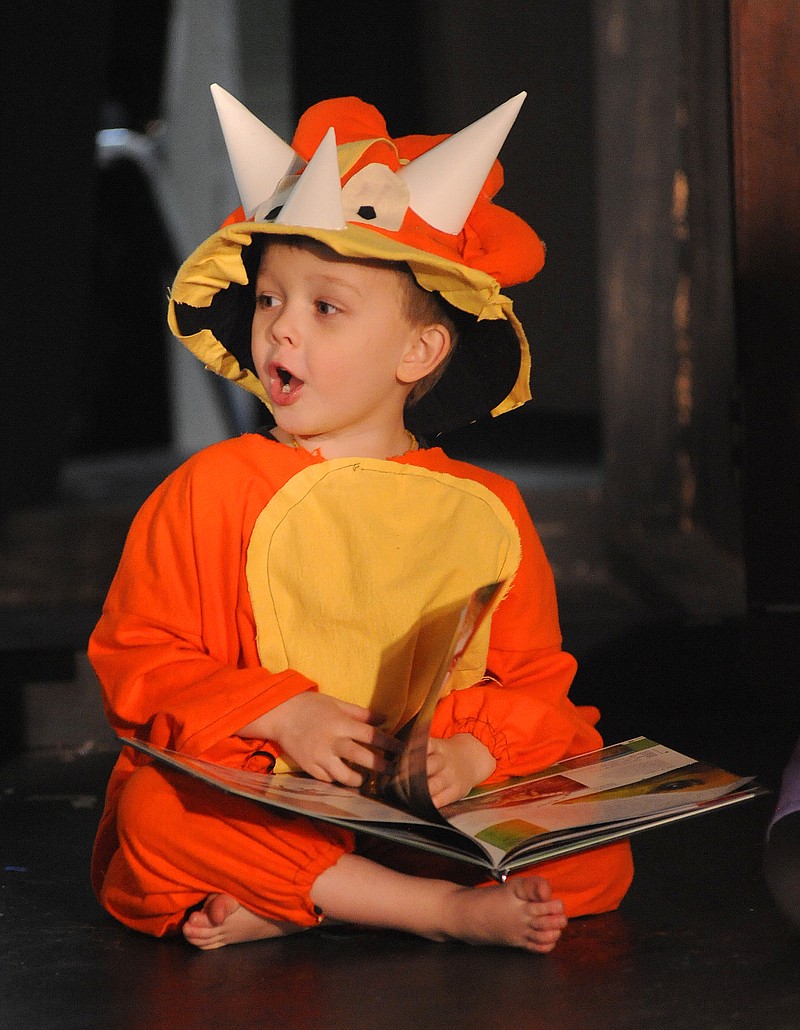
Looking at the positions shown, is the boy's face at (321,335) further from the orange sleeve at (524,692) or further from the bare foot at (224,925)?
the bare foot at (224,925)

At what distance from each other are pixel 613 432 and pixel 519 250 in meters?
1.54

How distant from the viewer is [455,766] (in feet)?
3.97

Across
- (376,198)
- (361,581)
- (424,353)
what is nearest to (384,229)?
(376,198)

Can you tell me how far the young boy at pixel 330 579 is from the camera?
3.83 feet

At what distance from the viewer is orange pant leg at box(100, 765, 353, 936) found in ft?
3.78

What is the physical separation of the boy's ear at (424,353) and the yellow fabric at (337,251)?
0.03 m

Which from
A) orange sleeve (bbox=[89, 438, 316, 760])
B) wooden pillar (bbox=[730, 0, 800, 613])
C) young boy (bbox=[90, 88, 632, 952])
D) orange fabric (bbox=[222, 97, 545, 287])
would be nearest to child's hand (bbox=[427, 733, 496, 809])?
young boy (bbox=[90, 88, 632, 952])

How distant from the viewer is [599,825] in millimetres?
1130

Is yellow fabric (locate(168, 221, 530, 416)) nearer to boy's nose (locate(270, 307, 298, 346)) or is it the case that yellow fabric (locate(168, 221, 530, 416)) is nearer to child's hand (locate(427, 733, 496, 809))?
boy's nose (locate(270, 307, 298, 346))

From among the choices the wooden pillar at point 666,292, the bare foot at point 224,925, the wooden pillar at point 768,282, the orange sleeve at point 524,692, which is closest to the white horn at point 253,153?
the orange sleeve at point 524,692

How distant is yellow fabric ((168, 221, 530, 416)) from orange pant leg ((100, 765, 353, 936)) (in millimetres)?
353

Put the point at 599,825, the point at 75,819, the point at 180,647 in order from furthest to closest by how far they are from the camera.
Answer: the point at 75,819, the point at 180,647, the point at 599,825

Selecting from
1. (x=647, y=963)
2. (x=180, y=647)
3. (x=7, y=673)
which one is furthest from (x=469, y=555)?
(x=7, y=673)

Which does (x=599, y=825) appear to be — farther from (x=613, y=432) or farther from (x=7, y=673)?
(x=613, y=432)
